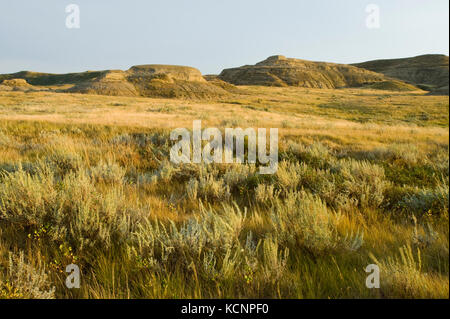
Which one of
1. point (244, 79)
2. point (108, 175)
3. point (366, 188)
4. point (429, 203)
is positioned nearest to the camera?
point (429, 203)

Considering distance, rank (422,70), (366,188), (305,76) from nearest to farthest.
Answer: (366,188) < (305,76) < (422,70)

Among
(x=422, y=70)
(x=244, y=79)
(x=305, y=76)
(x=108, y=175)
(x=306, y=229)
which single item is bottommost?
(x=306, y=229)

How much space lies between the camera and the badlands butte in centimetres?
6431

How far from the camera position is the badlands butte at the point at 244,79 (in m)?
64.3

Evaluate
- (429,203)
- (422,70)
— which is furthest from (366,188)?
(422,70)

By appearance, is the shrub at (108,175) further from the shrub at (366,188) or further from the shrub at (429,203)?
the shrub at (429,203)

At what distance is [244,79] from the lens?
419ft

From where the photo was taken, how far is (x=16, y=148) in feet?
21.8

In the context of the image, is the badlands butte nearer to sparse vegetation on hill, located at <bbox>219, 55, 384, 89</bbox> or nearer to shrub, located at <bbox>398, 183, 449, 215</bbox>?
sparse vegetation on hill, located at <bbox>219, 55, 384, 89</bbox>

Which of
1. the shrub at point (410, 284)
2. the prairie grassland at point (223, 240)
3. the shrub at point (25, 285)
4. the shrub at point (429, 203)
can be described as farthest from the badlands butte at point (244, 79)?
the shrub at point (410, 284)

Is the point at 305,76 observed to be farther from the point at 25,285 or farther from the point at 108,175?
the point at 25,285

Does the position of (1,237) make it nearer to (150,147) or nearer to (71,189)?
(71,189)

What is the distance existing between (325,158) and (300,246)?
12.9ft
